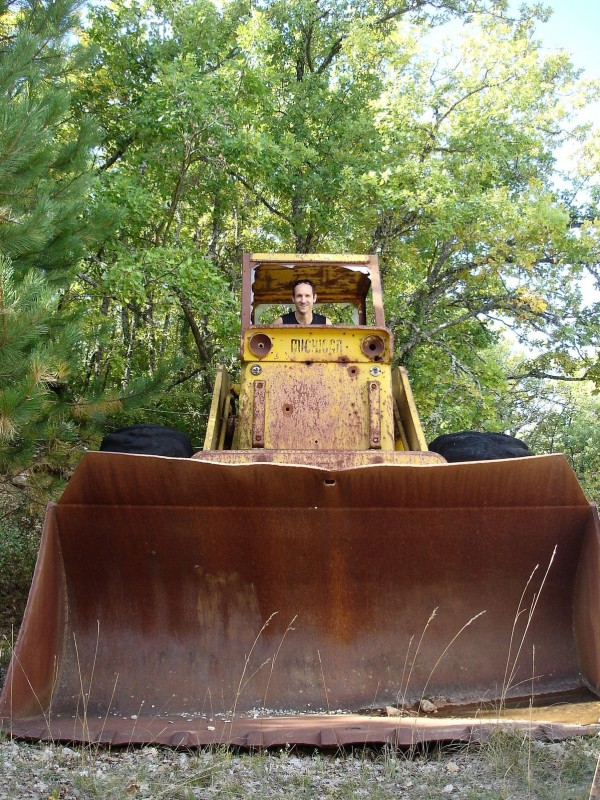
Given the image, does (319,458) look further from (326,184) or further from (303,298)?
(326,184)

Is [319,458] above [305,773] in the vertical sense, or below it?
above

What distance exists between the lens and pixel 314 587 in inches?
166

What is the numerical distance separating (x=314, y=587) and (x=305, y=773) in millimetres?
1163

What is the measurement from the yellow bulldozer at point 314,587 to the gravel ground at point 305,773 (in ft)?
1.86


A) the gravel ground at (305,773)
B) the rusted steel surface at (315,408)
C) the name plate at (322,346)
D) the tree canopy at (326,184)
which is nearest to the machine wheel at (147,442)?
the rusted steel surface at (315,408)

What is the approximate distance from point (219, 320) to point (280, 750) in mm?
6194

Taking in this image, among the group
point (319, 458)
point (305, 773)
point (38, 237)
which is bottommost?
point (305, 773)

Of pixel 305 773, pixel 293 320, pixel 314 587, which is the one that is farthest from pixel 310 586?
pixel 293 320

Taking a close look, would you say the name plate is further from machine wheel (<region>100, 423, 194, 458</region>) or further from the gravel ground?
the gravel ground

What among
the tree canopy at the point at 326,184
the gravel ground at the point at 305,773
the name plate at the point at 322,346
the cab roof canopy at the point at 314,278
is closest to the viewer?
the gravel ground at the point at 305,773

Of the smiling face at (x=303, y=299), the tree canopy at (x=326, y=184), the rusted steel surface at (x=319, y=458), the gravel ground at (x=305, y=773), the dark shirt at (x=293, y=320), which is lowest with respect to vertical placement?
the gravel ground at (x=305, y=773)

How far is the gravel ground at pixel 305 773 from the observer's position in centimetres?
292

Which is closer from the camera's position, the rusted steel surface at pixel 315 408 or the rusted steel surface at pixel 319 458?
the rusted steel surface at pixel 319 458

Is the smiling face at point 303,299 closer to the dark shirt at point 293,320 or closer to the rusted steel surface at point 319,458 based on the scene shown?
the dark shirt at point 293,320
